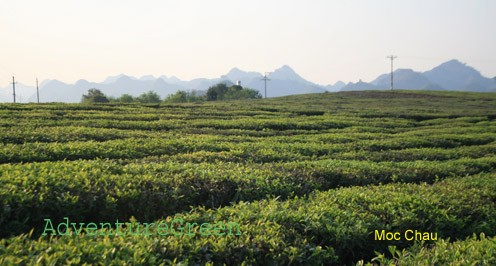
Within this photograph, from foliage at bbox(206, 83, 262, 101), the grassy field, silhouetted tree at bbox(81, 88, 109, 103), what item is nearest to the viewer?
the grassy field

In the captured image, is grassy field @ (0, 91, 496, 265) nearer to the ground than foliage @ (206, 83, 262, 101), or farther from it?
nearer to the ground

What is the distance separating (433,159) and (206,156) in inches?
348


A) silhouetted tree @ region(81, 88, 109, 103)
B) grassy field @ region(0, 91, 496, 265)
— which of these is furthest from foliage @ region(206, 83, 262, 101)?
grassy field @ region(0, 91, 496, 265)

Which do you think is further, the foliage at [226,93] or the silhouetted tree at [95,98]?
the foliage at [226,93]

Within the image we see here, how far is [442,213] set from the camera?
20.3 feet

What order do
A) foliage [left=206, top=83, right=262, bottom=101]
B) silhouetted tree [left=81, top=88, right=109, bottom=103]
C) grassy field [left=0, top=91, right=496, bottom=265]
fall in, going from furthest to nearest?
foliage [left=206, top=83, right=262, bottom=101], silhouetted tree [left=81, top=88, right=109, bottom=103], grassy field [left=0, top=91, right=496, bottom=265]

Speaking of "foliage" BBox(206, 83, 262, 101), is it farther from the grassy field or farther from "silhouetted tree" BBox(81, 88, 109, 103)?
the grassy field

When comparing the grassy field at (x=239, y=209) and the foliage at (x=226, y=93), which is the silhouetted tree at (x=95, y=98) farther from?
the grassy field at (x=239, y=209)

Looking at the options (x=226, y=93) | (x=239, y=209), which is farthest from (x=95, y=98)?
(x=239, y=209)

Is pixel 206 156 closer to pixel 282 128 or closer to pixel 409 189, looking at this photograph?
Answer: pixel 409 189

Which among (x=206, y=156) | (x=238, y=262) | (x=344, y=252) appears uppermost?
(x=206, y=156)

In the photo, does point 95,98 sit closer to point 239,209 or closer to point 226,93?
point 226,93

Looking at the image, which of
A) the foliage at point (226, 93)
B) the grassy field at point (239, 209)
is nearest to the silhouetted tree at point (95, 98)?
the foliage at point (226, 93)

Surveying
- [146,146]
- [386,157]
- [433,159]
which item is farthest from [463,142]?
[146,146]
